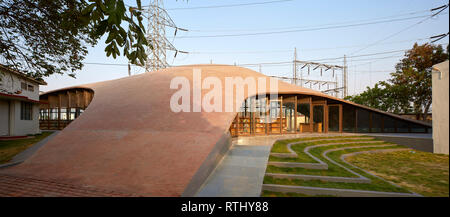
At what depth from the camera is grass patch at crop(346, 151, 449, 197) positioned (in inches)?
37.1

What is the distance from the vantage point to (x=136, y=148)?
269 inches

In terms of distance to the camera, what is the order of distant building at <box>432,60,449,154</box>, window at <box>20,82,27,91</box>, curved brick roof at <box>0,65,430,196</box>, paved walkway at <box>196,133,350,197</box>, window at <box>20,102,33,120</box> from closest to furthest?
distant building at <box>432,60,449,154</box>
paved walkway at <box>196,133,350,197</box>
curved brick roof at <box>0,65,430,196</box>
window at <box>20,82,27,91</box>
window at <box>20,102,33,120</box>

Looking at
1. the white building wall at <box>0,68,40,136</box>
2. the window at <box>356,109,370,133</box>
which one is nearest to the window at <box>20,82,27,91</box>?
the white building wall at <box>0,68,40,136</box>

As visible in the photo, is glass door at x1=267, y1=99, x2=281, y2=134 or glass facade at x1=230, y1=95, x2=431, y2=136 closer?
glass facade at x1=230, y1=95, x2=431, y2=136

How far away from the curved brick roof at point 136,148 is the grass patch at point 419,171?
13.6 ft

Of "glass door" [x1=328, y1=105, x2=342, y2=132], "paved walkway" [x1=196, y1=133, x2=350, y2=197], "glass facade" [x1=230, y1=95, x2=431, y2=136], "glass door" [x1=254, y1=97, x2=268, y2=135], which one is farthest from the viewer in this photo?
"glass door" [x1=328, y1=105, x2=342, y2=132]

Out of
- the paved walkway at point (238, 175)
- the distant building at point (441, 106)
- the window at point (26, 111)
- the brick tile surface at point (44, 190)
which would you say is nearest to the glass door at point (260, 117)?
the paved walkway at point (238, 175)

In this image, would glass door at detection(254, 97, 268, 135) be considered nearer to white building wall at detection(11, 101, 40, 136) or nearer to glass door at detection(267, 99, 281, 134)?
glass door at detection(267, 99, 281, 134)

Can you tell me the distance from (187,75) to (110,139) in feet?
16.9

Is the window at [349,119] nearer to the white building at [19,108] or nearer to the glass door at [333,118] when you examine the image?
the glass door at [333,118]

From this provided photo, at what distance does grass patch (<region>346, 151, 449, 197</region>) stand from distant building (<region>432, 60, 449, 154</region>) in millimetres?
86

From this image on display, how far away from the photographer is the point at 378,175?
1.48 m
